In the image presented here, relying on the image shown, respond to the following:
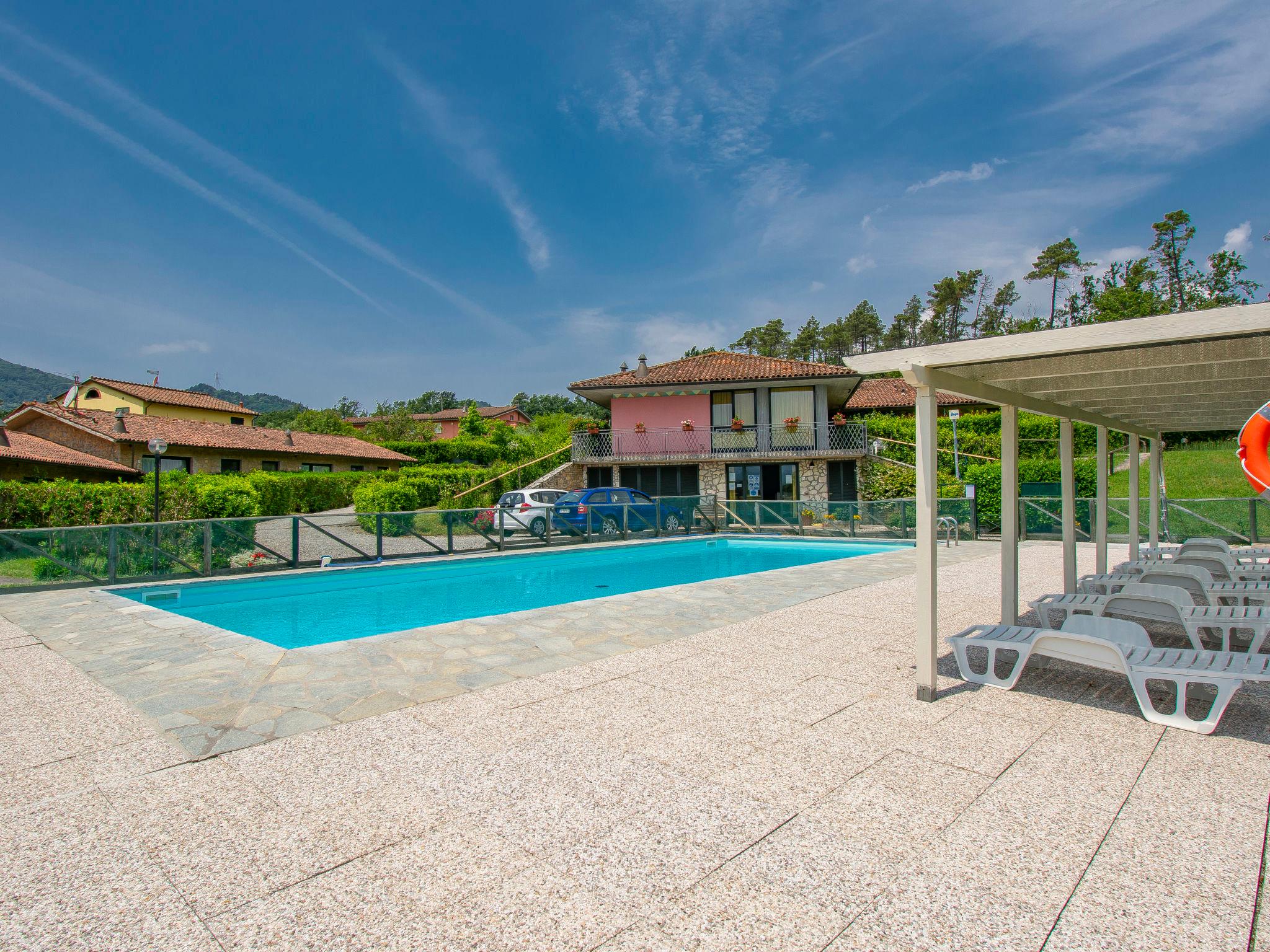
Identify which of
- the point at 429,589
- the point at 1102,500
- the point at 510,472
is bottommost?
the point at 429,589

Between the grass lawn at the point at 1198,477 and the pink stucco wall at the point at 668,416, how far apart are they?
1364 cm

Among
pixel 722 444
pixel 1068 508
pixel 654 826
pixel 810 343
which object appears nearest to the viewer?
pixel 654 826

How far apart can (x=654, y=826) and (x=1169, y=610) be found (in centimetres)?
527

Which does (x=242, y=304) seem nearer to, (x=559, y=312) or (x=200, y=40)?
(x=559, y=312)

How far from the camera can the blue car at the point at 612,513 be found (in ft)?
53.4

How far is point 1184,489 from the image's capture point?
22328mm

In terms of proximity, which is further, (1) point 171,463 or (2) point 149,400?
(2) point 149,400

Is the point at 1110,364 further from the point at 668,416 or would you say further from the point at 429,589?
the point at 668,416

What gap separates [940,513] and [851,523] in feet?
7.98

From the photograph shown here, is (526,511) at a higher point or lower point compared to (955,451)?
lower

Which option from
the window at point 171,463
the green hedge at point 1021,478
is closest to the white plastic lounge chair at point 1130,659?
the green hedge at point 1021,478

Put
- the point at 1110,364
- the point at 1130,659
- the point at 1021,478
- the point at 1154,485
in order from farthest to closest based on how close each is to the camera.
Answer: the point at 1021,478 → the point at 1154,485 → the point at 1110,364 → the point at 1130,659

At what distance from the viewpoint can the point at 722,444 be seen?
24.8 metres

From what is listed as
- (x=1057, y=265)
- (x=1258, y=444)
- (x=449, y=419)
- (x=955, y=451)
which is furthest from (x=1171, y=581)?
(x=449, y=419)
